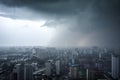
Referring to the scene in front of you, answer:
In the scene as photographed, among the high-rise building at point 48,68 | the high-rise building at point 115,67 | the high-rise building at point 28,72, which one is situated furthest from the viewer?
the high-rise building at point 48,68

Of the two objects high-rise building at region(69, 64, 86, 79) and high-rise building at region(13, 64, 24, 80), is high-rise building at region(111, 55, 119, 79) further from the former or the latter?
high-rise building at region(13, 64, 24, 80)

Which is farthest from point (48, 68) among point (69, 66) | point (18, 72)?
point (18, 72)

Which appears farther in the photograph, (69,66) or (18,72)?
(69,66)

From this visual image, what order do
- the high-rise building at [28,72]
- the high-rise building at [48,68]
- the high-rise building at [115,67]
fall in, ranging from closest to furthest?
the high-rise building at [115,67], the high-rise building at [28,72], the high-rise building at [48,68]

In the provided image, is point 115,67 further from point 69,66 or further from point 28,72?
point 28,72

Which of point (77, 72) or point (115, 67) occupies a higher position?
point (115, 67)

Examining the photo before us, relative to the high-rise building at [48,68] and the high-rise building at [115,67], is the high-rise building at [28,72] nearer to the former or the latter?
the high-rise building at [48,68]

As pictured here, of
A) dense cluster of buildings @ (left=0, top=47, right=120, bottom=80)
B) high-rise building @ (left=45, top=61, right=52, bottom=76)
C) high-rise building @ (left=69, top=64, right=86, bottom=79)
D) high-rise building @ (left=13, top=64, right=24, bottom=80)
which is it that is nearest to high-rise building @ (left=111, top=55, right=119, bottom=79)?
dense cluster of buildings @ (left=0, top=47, right=120, bottom=80)

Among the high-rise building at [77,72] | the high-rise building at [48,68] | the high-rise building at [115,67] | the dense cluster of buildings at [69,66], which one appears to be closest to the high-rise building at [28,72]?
the dense cluster of buildings at [69,66]
